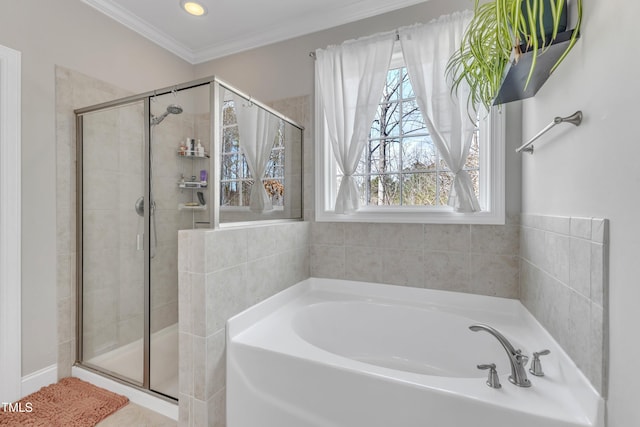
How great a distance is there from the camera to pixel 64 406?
161cm

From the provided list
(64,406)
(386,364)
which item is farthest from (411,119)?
(64,406)

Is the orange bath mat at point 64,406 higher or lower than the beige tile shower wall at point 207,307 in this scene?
lower

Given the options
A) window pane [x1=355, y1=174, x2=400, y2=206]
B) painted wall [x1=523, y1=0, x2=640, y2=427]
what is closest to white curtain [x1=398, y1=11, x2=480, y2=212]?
window pane [x1=355, y1=174, x2=400, y2=206]

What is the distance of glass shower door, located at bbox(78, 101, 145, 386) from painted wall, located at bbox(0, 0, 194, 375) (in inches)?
6.8

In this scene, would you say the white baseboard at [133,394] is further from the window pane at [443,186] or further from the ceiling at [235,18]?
the ceiling at [235,18]

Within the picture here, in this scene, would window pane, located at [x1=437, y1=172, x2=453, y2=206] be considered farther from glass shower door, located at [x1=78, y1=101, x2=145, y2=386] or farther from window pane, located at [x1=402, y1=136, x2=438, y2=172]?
glass shower door, located at [x1=78, y1=101, x2=145, y2=386]

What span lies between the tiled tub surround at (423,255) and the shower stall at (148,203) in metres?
0.47

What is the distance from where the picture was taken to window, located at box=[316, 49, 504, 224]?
181cm

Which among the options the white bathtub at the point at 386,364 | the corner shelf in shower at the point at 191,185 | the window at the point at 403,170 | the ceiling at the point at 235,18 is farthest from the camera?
the ceiling at the point at 235,18

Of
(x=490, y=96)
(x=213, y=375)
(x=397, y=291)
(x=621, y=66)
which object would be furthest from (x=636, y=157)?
(x=213, y=375)

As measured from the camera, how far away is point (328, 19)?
7.07 feet

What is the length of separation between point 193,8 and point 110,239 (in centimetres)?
180

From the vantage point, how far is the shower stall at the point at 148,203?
169cm

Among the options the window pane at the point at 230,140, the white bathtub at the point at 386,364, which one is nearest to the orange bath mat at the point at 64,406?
the white bathtub at the point at 386,364
